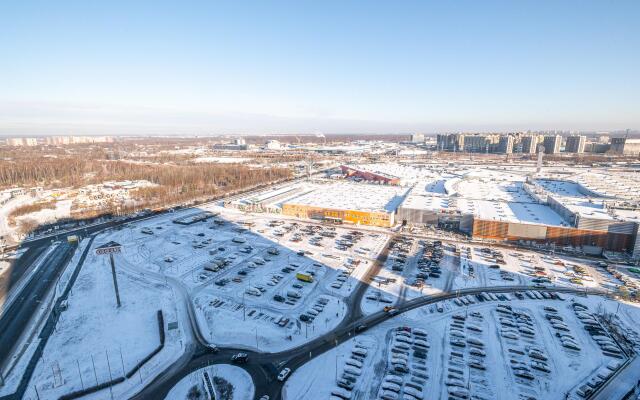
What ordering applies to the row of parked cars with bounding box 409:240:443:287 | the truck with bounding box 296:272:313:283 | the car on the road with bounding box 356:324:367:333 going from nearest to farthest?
the car on the road with bounding box 356:324:367:333 < the truck with bounding box 296:272:313:283 < the row of parked cars with bounding box 409:240:443:287

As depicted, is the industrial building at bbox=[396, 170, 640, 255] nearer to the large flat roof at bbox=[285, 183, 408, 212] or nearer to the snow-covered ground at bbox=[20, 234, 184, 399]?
the large flat roof at bbox=[285, 183, 408, 212]

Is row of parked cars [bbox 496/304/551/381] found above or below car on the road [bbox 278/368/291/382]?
above

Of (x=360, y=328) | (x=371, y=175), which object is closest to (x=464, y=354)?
(x=360, y=328)

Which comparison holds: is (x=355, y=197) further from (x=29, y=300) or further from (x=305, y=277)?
(x=29, y=300)

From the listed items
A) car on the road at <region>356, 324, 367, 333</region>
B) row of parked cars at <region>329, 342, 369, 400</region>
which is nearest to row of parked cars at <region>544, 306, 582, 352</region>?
car on the road at <region>356, 324, 367, 333</region>

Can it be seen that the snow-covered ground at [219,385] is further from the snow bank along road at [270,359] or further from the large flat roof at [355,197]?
the large flat roof at [355,197]

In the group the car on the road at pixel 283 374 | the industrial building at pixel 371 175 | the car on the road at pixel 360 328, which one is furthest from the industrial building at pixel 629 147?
the car on the road at pixel 283 374

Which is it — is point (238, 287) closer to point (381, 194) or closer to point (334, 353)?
point (334, 353)

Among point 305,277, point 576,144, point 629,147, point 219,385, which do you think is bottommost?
point 219,385
